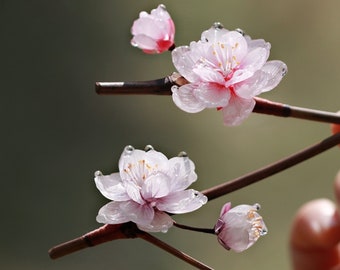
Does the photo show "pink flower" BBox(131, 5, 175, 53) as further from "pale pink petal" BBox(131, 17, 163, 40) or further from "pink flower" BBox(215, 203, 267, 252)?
"pink flower" BBox(215, 203, 267, 252)

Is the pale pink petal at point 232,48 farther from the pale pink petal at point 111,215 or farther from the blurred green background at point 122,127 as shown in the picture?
the blurred green background at point 122,127

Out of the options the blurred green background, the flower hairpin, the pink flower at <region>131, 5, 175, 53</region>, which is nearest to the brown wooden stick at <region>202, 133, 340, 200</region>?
the flower hairpin

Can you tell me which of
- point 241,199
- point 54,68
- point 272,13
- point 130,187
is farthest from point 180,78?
point 54,68

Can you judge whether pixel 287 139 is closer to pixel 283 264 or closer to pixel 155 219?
pixel 283 264

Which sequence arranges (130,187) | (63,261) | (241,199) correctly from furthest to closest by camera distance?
(63,261) → (241,199) → (130,187)

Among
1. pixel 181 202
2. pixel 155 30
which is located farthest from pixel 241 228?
pixel 155 30

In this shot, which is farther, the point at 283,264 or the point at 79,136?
the point at 79,136

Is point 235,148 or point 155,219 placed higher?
point 155,219
